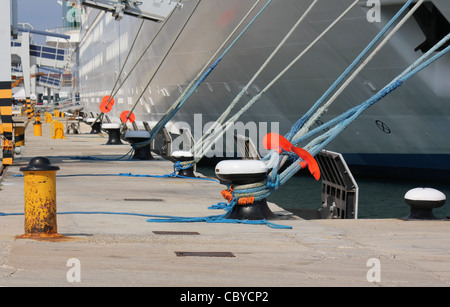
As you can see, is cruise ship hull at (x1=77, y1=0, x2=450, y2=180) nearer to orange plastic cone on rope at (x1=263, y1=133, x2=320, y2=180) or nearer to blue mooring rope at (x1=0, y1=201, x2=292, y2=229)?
orange plastic cone on rope at (x1=263, y1=133, x2=320, y2=180)

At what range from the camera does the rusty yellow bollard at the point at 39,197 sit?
25.1 ft

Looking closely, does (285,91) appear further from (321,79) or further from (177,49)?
(177,49)

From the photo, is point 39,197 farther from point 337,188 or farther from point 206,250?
point 337,188

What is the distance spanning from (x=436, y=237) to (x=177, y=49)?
15.7 meters

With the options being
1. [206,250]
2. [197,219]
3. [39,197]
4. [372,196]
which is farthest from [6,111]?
[206,250]

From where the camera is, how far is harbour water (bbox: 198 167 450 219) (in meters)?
16.2

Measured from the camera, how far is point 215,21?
68.2 feet

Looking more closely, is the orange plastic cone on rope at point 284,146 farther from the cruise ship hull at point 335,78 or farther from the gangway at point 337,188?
the cruise ship hull at point 335,78

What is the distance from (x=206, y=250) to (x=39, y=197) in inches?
69.8

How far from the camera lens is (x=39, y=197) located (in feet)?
25.2

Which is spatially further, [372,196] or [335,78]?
[372,196]

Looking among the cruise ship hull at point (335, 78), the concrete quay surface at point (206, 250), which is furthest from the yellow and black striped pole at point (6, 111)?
the cruise ship hull at point (335, 78)

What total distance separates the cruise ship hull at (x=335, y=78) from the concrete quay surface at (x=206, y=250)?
6.36m

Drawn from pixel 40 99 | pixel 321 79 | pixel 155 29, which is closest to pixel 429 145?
pixel 321 79
